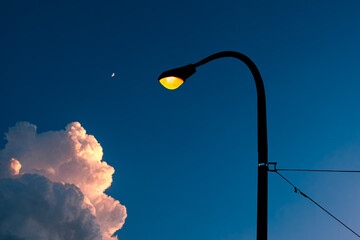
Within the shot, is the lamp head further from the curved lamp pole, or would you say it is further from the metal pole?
the metal pole

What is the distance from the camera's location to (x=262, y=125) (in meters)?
4.98

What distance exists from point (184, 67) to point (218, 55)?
67 centimetres

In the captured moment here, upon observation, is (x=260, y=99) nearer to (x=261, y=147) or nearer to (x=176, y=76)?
(x=261, y=147)

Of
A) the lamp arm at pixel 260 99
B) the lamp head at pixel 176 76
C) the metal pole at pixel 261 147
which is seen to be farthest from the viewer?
the lamp head at pixel 176 76

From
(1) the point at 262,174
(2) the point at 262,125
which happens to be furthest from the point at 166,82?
(1) the point at 262,174

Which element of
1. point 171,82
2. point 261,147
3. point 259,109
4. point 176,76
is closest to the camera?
point 261,147

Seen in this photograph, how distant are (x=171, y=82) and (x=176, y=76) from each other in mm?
179

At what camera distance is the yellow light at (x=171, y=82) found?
6066 mm

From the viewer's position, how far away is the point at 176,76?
6004mm

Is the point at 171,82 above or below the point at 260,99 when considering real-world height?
above

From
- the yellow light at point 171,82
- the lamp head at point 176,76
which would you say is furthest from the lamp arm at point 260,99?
the yellow light at point 171,82

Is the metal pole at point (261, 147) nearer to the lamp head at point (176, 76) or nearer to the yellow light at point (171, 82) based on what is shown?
the lamp head at point (176, 76)

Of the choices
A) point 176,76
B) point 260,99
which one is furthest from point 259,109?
point 176,76

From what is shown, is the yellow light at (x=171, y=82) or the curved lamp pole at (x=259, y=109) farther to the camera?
the yellow light at (x=171, y=82)
